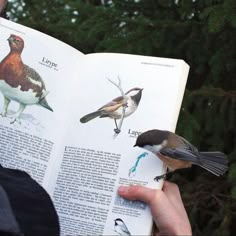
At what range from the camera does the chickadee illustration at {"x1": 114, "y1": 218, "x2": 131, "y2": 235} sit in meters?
0.89

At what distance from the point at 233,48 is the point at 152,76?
0.82 meters

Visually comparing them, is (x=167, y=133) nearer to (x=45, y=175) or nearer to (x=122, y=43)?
(x=45, y=175)

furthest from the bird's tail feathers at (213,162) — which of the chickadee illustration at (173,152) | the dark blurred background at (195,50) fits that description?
the dark blurred background at (195,50)

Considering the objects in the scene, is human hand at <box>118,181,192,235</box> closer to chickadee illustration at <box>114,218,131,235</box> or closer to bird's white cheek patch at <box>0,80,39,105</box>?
chickadee illustration at <box>114,218,131,235</box>

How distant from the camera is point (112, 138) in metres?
0.97

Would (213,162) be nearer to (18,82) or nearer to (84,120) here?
(84,120)

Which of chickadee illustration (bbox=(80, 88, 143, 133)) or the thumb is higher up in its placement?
chickadee illustration (bbox=(80, 88, 143, 133))

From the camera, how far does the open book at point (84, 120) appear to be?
921 mm

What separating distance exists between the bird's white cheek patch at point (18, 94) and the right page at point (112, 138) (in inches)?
3.2

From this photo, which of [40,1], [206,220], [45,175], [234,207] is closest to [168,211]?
[45,175]

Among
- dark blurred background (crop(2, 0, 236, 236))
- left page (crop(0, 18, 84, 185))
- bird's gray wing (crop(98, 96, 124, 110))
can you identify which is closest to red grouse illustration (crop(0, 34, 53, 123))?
left page (crop(0, 18, 84, 185))

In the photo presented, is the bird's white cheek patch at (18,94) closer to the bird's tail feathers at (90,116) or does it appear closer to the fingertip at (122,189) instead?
the bird's tail feathers at (90,116)

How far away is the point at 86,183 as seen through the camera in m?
0.94

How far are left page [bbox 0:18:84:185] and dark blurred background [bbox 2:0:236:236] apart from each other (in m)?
0.67
